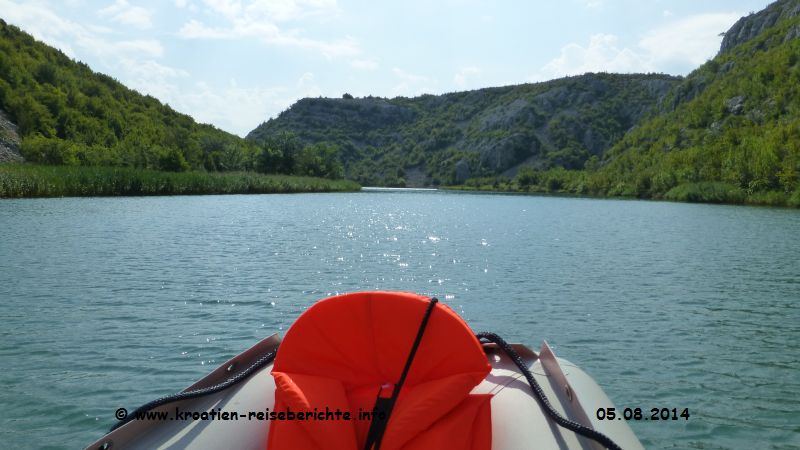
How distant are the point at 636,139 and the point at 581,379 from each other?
4648 inches

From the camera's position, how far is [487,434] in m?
3.29

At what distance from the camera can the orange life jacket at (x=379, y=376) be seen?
3.17 m

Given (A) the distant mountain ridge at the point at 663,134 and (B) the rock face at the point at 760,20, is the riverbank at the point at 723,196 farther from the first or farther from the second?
Result: (B) the rock face at the point at 760,20

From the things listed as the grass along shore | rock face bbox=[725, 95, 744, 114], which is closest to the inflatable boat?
the grass along shore

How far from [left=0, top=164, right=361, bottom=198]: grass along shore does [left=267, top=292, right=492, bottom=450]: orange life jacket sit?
41016mm

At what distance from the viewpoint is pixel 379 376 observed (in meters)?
3.66

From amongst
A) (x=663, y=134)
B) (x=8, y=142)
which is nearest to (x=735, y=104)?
(x=663, y=134)

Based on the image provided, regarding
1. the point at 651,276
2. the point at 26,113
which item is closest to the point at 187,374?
the point at 651,276

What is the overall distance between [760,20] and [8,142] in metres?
124

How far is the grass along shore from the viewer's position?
1495 inches

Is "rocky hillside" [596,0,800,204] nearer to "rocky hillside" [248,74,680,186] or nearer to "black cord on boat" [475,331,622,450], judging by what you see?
"rocky hillside" [248,74,680,186]

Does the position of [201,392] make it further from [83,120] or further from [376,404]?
[83,120]

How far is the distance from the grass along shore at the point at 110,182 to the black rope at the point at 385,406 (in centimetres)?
4146

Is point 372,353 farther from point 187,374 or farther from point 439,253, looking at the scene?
point 439,253
